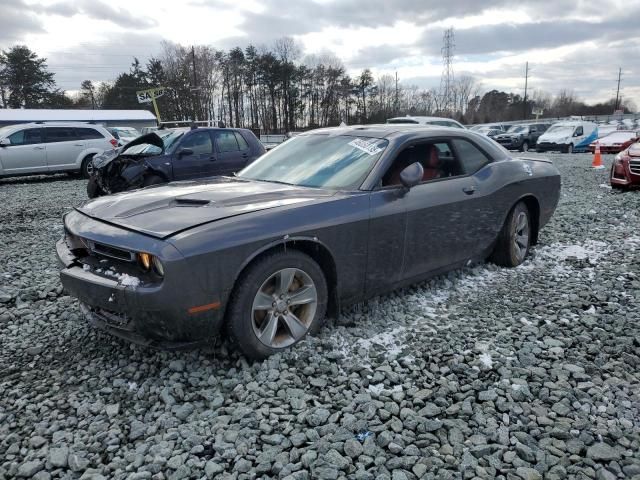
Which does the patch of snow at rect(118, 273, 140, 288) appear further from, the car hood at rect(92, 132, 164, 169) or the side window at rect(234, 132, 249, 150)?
the side window at rect(234, 132, 249, 150)

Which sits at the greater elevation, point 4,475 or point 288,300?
point 288,300

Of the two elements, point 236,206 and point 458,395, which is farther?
point 236,206

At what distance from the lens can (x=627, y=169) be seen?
976 cm

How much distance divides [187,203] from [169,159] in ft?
20.2

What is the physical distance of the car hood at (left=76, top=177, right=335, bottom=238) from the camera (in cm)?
277

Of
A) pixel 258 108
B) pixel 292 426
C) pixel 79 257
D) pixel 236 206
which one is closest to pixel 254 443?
pixel 292 426

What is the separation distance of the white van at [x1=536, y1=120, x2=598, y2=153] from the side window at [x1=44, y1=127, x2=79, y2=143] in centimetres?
2077

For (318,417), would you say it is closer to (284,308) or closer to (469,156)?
(284,308)

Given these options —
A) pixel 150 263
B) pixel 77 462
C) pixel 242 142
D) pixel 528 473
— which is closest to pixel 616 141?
pixel 242 142

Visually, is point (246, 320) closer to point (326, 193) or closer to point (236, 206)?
point (236, 206)

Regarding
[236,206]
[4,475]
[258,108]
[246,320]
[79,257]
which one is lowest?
[4,475]

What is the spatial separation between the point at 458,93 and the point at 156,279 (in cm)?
8782

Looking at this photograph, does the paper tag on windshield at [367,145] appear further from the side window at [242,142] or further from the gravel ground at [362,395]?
the side window at [242,142]

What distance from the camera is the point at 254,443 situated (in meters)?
2.28
